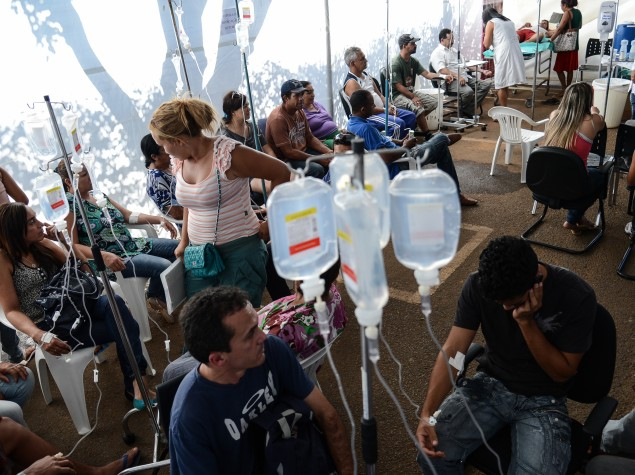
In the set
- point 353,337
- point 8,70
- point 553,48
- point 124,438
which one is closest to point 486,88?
point 553,48

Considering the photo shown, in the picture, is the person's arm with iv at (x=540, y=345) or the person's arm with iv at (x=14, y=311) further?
the person's arm with iv at (x=14, y=311)

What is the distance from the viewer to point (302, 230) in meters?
0.93

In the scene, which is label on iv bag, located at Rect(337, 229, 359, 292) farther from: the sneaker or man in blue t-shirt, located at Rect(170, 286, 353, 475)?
the sneaker

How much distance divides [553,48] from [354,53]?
3680mm

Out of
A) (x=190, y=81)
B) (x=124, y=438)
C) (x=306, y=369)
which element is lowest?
(x=124, y=438)

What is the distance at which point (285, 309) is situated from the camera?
1.97 metres

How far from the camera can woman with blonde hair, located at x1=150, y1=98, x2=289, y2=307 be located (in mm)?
2104

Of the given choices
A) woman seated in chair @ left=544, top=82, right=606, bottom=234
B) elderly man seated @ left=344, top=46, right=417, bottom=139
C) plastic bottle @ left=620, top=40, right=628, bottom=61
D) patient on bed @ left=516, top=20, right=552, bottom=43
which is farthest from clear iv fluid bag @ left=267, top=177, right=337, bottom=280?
patient on bed @ left=516, top=20, right=552, bottom=43

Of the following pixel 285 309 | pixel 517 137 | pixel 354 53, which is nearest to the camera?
pixel 285 309

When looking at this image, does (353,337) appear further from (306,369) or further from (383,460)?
(306,369)

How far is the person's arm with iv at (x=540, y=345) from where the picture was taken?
162 centimetres

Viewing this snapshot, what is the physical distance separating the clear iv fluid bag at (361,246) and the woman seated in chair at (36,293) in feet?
6.42

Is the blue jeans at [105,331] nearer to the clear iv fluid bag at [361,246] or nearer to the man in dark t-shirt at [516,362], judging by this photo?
the man in dark t-shirt at [516,362]

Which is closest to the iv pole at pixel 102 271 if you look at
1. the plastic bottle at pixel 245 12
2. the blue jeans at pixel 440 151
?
the plastic bottle at pixel 245 12
